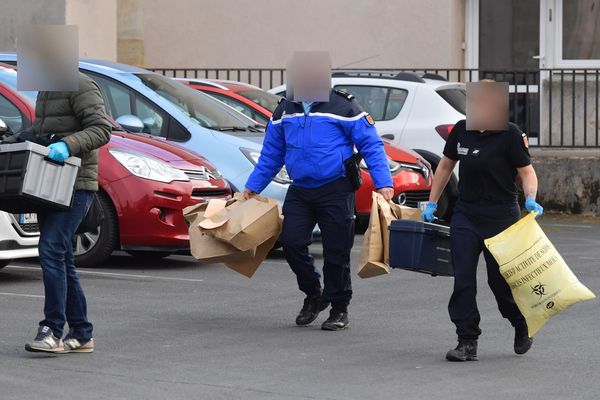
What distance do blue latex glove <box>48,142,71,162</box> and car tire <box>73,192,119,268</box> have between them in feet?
12.8

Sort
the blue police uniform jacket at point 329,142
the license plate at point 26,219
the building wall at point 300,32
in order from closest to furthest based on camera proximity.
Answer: the blue police uniform jacket at point 329,142, the license plate at point 26,219, the building wall at point 300,32

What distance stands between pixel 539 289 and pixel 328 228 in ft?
5.31

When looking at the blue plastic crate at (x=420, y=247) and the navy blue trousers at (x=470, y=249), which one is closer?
the navy blue trousers at (x=470, y=249)

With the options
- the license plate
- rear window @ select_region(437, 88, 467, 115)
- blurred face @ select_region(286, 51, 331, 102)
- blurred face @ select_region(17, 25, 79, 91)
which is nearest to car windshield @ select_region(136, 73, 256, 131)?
the license plate

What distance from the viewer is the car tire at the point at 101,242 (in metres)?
11.3

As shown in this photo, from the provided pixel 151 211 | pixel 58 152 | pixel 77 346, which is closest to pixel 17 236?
pixel 151 211

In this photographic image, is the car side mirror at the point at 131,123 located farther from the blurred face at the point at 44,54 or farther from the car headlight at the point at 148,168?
the blurred face at the point at 44,54

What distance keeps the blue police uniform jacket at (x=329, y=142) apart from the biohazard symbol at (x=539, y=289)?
1445 mm

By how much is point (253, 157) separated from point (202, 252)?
330 cm

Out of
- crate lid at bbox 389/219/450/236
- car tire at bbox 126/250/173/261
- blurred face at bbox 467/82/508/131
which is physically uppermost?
blurred face at bbox 467/82/508/131

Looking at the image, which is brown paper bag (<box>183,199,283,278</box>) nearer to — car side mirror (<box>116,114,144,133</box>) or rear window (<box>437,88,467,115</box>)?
car side mirror (<box>116,114,144,133</box>)

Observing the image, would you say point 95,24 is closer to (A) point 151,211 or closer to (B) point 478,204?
(A) point 151,211

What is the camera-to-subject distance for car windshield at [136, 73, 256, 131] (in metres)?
12.7

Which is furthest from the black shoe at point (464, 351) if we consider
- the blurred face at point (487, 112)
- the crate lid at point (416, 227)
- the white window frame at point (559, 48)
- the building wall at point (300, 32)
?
Answer: the white window frame at point (559, 48)
